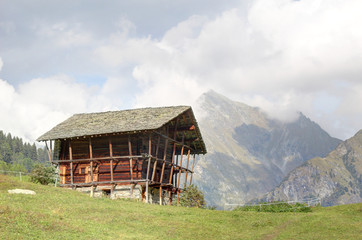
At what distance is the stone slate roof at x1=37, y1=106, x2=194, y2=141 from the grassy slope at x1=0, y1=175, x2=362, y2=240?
1235cm

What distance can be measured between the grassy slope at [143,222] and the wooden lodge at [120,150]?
11906 mm

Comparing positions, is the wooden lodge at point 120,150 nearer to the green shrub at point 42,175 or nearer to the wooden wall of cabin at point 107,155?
the wooden wall of cabin at point 107,155

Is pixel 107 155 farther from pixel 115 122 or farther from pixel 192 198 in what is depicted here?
pixel 192 198

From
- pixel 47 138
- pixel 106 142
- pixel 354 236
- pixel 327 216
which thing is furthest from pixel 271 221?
pixel 47 138

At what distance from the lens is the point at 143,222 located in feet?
103

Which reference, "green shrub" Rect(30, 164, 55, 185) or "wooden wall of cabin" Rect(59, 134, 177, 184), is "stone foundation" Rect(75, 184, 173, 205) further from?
"green shrub" Rect(30, 164, 55, 185)

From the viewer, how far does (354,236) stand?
28.4 meters

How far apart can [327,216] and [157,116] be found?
76.8ft

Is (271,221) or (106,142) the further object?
(106,142)

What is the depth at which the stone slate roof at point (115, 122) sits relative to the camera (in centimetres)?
5038

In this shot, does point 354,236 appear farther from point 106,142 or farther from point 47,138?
point 47,138

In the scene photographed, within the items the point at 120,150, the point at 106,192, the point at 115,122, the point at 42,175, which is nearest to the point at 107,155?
the point at 120,150

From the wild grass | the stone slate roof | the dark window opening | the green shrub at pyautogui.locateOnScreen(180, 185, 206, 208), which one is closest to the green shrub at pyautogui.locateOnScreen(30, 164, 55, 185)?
the stone slate roof

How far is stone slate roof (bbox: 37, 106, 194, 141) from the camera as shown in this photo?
165ft
